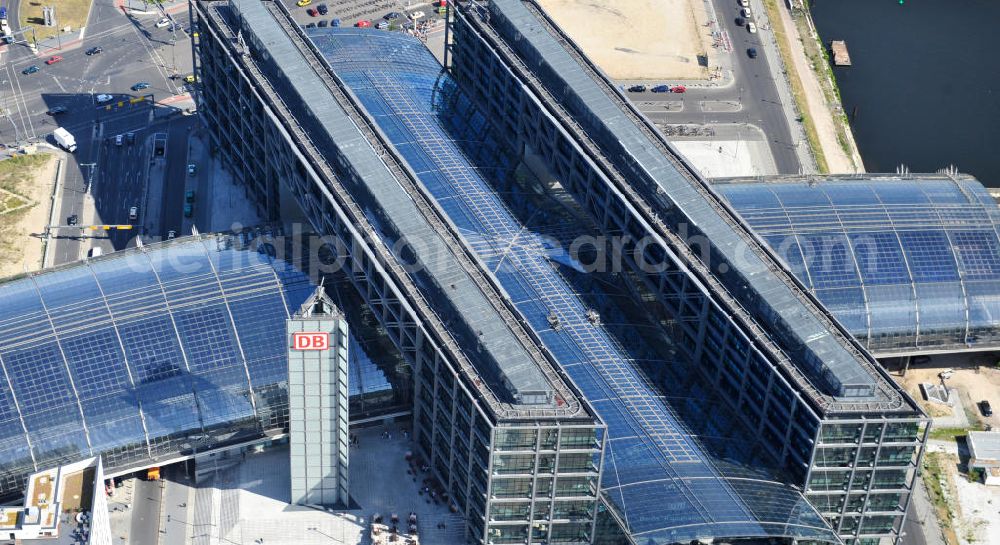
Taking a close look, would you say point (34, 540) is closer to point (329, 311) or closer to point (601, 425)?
point (329, 311)

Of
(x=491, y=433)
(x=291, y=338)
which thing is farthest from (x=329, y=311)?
(x=491, y=433)

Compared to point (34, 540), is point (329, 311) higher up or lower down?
higher up

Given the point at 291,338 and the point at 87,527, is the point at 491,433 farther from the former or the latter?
the point at 87,527

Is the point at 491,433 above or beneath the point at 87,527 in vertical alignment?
above

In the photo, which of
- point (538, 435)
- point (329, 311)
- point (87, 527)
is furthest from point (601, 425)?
point (87, 527)
